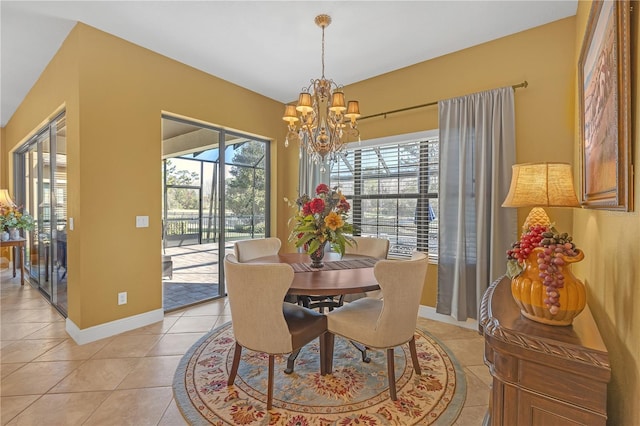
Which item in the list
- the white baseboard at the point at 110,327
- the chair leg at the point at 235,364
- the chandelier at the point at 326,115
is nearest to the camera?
the chair leg at the point at 235,364

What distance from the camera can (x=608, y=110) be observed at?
1215mm

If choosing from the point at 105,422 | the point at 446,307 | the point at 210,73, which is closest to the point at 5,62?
the point at 210,73

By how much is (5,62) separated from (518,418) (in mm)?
5627

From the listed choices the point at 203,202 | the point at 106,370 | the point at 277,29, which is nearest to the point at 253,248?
the point at 203,202

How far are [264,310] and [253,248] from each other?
1322 millimetres

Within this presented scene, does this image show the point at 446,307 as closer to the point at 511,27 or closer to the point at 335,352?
the point at 335,352

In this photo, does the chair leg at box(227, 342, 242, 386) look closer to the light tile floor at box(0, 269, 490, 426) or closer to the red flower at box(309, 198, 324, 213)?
the light tile floor at box(0, 269, 490, 426)

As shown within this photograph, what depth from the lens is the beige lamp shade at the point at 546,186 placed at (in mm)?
1655

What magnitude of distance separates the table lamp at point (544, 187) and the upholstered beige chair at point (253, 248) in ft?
7.49

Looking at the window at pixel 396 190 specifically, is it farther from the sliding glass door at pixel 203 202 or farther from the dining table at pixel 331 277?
the sliding glass door at pixel 203 202

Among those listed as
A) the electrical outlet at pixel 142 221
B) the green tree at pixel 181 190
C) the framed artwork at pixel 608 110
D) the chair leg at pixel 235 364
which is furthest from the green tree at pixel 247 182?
the framed artwork at pixel 608 110

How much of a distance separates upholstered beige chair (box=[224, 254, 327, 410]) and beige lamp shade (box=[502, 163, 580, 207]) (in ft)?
4.80

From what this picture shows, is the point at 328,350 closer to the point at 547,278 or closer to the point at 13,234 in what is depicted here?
the point at 547,278

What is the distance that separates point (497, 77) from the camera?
2.91m
